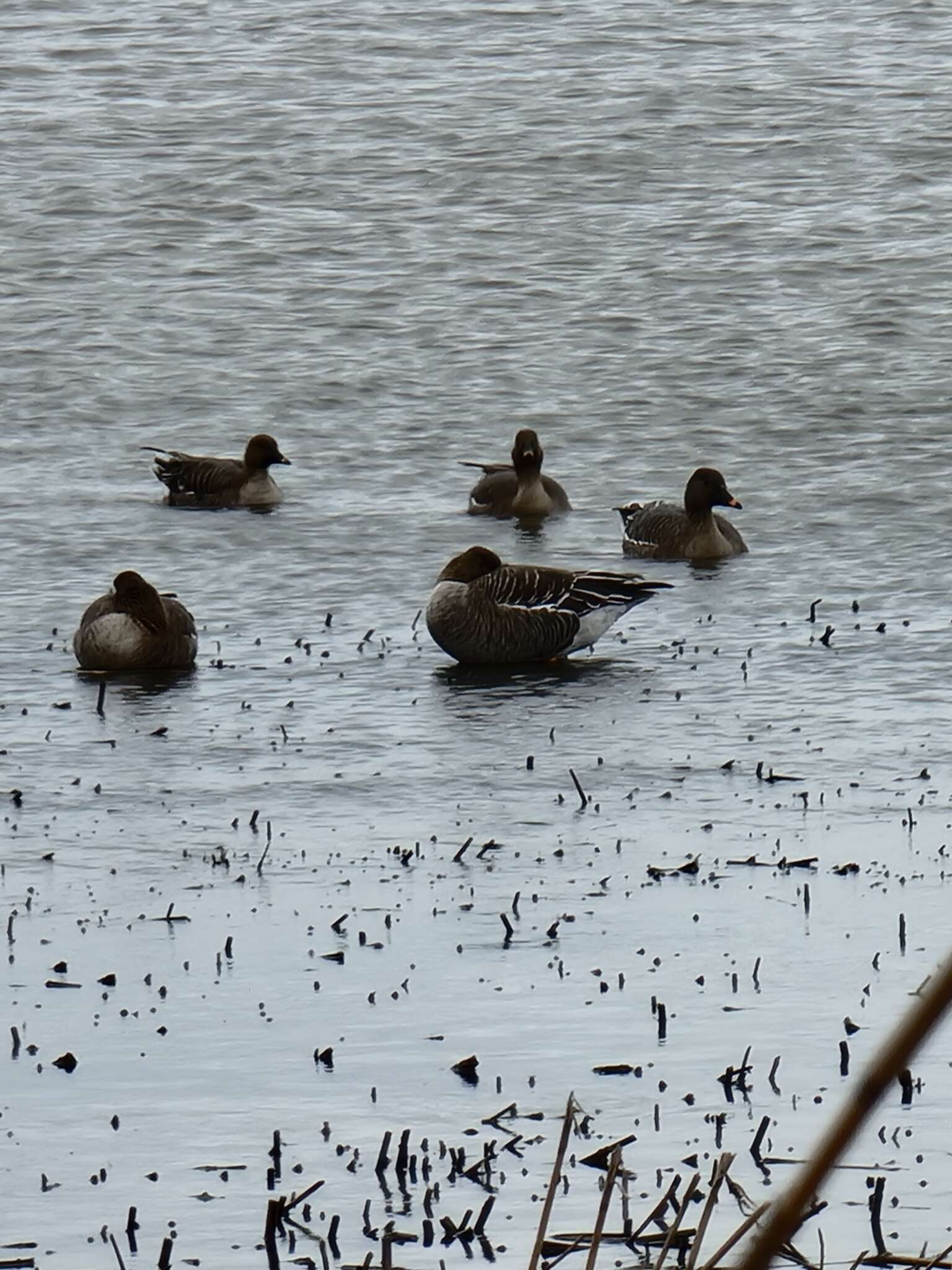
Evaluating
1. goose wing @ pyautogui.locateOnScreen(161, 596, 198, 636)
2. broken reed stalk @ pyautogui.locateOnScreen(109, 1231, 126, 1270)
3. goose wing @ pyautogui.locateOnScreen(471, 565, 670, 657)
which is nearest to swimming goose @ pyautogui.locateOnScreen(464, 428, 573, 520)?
goose wing @ pyautogui.locateOnScreen(471, 565, 670, 657)

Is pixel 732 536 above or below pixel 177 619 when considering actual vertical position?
below

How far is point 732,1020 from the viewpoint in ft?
27.0

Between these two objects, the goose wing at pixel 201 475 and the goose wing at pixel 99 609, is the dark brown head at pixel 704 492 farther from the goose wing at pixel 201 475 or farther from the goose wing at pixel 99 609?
the goose wing at pixel 99 609

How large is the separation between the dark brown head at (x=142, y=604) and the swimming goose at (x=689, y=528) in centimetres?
433

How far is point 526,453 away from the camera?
61.6 feet

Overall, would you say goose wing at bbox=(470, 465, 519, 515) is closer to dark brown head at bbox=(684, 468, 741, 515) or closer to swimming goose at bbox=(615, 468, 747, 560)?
swimming goose at bbox=(615, 468, 747, 560)

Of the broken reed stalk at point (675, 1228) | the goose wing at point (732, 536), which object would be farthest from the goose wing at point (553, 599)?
the broken reed stalk at point (675, 1228)

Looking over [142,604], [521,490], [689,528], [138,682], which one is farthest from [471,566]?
[521,490]

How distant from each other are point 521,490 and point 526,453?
0.29 metres

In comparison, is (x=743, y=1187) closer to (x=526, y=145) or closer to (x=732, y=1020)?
(x=732, y=1020)

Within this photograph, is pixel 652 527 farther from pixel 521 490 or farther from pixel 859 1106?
pixel 859 1106

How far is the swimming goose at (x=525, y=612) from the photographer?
47.4 ft

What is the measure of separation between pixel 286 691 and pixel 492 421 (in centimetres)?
940

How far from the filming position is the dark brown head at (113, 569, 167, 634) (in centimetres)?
1417
